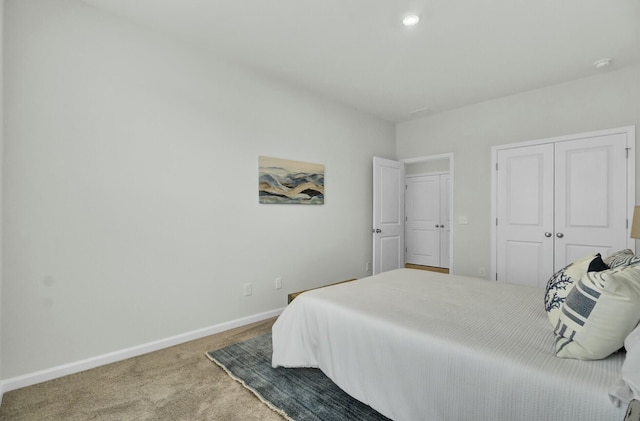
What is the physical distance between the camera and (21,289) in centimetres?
198

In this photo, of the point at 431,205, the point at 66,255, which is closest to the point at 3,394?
the point at 66,255

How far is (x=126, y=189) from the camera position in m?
2.38

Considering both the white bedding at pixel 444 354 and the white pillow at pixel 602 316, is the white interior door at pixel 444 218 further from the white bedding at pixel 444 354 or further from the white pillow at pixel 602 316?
the white pillow at pixel 602 316

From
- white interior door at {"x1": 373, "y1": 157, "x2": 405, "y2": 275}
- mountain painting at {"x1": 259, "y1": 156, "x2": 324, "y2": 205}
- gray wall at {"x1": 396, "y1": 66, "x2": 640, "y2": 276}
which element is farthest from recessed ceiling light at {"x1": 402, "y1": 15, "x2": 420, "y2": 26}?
gray wall at {"x1": 396, "y1": 66, "x2": 640, "y2": 276}

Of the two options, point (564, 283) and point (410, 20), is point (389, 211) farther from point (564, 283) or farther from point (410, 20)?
point (564, 283)

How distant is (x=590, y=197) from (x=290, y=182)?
3.25 m

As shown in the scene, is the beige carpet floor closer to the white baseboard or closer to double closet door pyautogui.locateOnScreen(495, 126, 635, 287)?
the white baseboard

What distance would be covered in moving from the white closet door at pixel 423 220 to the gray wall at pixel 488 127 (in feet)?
5.00

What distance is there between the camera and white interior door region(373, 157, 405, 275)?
174 inches

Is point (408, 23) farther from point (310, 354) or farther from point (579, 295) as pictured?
point (310, 354)

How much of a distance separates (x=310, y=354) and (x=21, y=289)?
1.89 metres

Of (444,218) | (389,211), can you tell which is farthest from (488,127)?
(444,218)

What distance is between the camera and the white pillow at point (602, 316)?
43.8 inches

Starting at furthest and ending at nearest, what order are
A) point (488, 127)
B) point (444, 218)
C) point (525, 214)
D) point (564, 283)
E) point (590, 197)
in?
point (444, 218)
point (488, 127)
point (525, 214)
point (590, 197)
point (564, 283)
